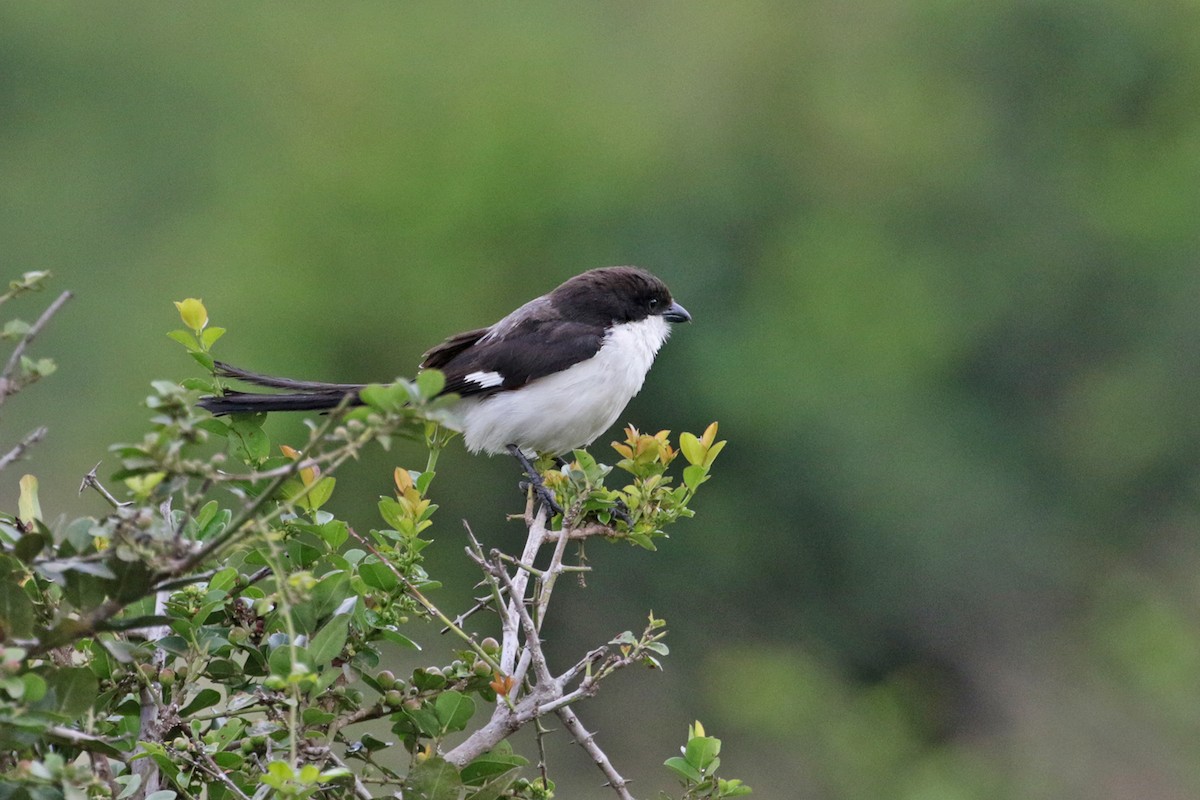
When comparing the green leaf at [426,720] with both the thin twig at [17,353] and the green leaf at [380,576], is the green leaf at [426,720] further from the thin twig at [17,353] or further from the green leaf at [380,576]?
the thin twig at [17,353]

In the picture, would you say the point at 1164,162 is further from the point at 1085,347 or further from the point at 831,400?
the point at 831,400

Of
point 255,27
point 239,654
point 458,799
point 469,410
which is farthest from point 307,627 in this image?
point 255,27

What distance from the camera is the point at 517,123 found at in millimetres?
23891

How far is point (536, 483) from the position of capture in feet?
14.9

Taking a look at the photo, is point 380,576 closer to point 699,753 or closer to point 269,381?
point 699,753

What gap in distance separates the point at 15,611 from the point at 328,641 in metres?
0.52

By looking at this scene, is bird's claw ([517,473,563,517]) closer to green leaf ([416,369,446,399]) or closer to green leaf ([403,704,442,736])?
green leaf ([403,704,442,736])

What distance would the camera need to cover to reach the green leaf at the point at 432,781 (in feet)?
7.08

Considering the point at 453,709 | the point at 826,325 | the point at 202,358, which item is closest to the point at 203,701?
the point at 453,709

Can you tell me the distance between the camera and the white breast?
4883mm

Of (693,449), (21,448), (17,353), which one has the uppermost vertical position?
(17,353)

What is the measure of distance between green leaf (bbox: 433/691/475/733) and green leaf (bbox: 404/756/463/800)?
20cm

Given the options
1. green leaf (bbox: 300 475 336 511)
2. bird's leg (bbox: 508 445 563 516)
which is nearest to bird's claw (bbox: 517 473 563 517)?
bird's leg (bbox: 508 445 563 516)

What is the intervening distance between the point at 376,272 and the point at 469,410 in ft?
56.3
